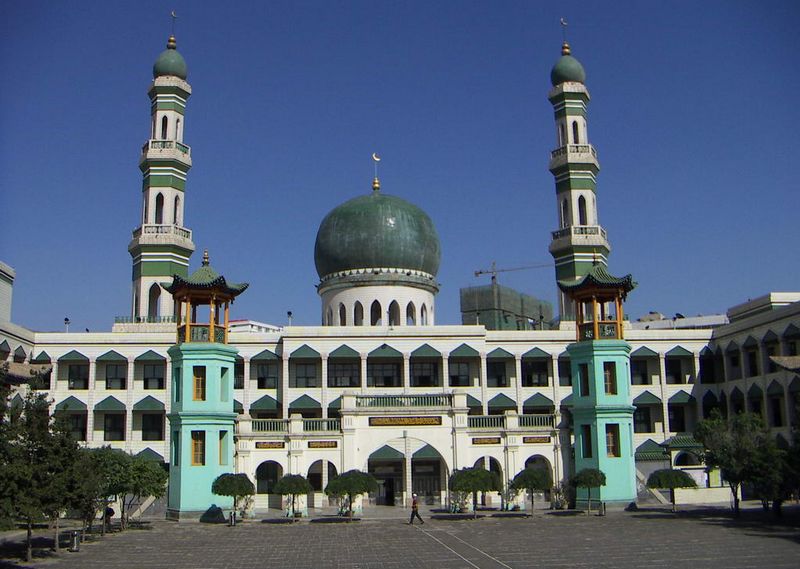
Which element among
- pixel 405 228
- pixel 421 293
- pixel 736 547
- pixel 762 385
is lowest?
pixel 736 547

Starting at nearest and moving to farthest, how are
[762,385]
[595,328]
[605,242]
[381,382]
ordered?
[595,328]
[762,385]
[381,382]
[605,242]

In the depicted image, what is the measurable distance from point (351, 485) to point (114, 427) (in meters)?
25.0

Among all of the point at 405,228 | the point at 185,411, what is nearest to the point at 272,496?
the point at 185,411

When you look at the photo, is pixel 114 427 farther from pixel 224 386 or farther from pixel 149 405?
pixel 224 386

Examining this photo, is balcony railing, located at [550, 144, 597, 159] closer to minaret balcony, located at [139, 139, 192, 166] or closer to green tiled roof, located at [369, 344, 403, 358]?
green tiled roof, located at [369, 344, 403, 358]

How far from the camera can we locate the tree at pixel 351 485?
3781cm

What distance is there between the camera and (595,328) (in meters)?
44.6

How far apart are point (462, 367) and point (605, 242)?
1372cm

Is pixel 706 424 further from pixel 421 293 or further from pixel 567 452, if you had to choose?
pixel 421 293

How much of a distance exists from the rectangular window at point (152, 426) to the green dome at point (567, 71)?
119 feet

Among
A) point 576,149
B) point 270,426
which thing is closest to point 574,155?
point 576,149

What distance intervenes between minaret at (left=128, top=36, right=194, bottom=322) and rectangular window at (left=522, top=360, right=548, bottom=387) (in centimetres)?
2344

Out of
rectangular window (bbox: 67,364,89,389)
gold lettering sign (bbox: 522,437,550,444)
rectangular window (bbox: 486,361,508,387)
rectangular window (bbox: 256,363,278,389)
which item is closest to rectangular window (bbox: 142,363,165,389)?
rectangular window (bbox: 67,364,89,389)

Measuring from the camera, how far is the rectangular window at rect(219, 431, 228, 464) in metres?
41.9
